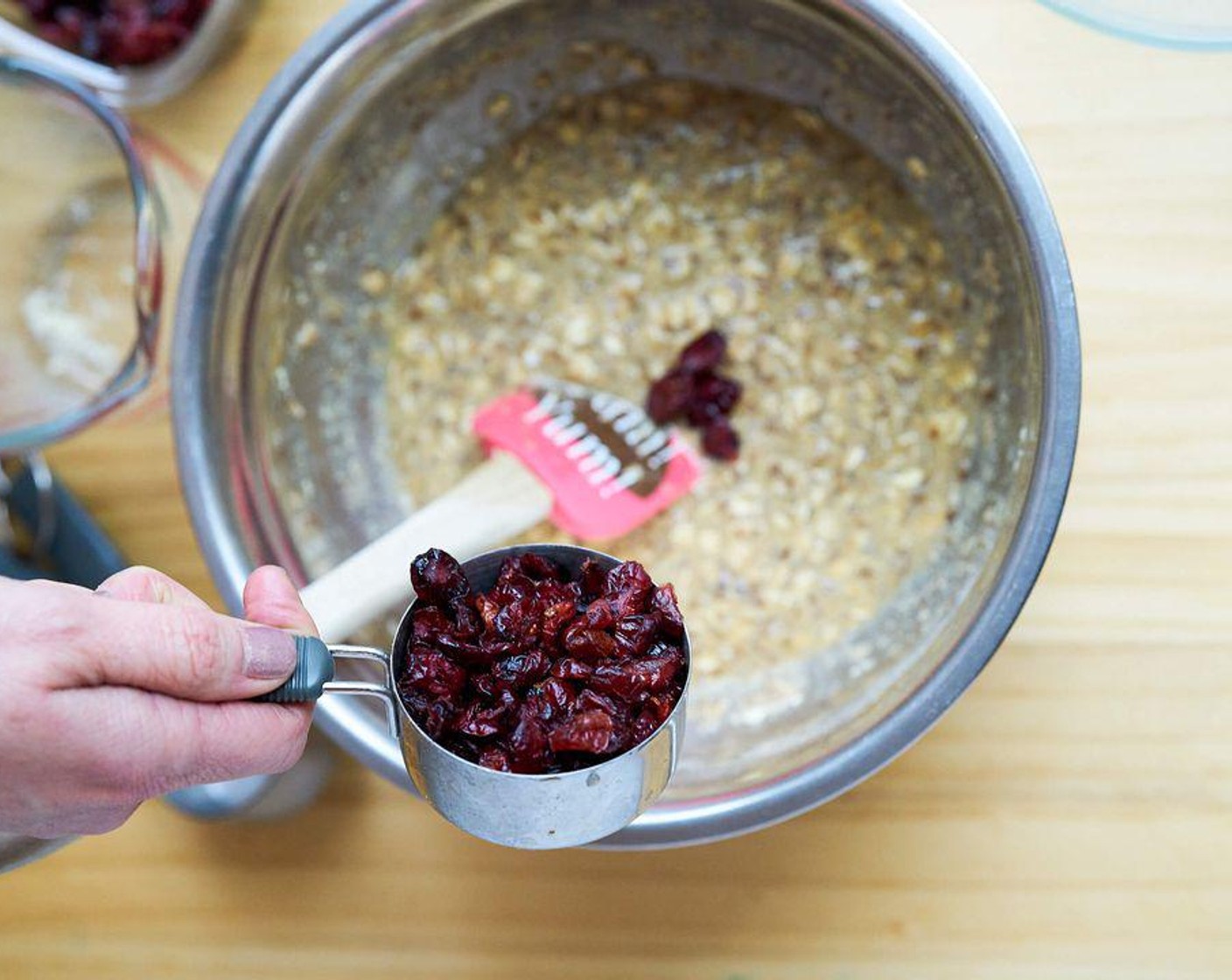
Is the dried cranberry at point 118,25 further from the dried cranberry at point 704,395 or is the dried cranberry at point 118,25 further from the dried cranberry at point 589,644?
the dried cranberry at point 589,644

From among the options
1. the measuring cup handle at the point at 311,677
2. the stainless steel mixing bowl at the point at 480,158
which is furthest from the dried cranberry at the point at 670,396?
the measuring cup handle at the point at 311,677

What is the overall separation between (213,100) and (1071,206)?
0.83 meters

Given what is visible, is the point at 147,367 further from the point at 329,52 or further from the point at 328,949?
the point at 328,949

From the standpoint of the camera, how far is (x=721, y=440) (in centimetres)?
113

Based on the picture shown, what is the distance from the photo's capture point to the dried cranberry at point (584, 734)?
731 millimetres

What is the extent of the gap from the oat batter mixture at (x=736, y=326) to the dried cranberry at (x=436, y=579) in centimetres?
35

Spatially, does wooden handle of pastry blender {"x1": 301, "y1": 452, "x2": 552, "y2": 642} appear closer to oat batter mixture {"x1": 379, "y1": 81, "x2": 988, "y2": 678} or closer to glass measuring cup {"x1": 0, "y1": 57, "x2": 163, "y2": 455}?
oat batter mixture {"x1": 379, "y1": 81, "x2": 988, "y2": 678}

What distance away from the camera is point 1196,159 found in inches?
41.5

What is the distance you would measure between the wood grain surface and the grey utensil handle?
1.46 ft

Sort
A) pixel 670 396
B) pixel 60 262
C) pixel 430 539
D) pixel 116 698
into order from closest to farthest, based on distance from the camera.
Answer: pixel 116 698
pixel 430 539
pixel 670 396
pixel 60 262

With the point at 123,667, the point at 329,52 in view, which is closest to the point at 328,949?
the point at 123,667

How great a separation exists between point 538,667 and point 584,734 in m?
0.06

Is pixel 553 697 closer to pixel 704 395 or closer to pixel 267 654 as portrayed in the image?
pixel 267 654

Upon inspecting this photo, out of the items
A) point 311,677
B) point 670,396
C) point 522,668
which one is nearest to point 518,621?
point 522,668
